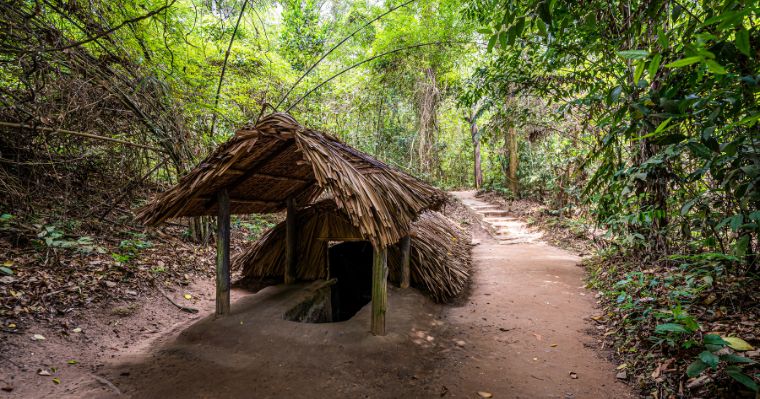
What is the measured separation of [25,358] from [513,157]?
38.3 feet

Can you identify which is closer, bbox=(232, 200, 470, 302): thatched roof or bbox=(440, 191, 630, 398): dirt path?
bbox=(440, 191, 630, 398): dirt path

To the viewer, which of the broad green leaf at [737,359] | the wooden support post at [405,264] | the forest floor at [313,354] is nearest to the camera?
the broad green leaf at [737,359]

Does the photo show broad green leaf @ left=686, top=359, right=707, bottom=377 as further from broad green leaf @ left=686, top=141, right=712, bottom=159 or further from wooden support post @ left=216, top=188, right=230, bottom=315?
wooden support post @ left=216, top=188, right=230, bottom=315

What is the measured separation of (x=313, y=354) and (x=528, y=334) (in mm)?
2162

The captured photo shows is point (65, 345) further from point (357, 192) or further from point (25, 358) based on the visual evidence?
point (357, 192)

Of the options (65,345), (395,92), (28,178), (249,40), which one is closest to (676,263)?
(65,345)

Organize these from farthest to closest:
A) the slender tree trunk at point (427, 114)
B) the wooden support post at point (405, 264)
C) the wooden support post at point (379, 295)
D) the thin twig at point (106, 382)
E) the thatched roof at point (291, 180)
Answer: the slender tree trunk at point (427, 114) → the wooden support post at point (405, 264) → the wooden support post at point (379, 295) → the thatched roof at point (291, 180) → the thin twig at point (106, 382)

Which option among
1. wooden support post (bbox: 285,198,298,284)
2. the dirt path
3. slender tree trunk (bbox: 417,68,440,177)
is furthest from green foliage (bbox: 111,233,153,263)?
slender tree trunk (bbox: 417,68,440,177)

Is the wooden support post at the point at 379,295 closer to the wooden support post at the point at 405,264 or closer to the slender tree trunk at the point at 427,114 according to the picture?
the wooden support post at the point at 405,264

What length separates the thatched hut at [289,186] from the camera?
2.77 meters

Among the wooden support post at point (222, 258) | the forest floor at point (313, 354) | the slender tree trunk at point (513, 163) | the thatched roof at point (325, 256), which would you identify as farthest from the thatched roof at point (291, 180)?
the slender tree trunk at point (513, 163)

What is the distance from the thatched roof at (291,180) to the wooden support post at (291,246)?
438mm

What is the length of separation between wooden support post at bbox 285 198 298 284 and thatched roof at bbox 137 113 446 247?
44 cm

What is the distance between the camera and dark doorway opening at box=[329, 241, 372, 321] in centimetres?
598
